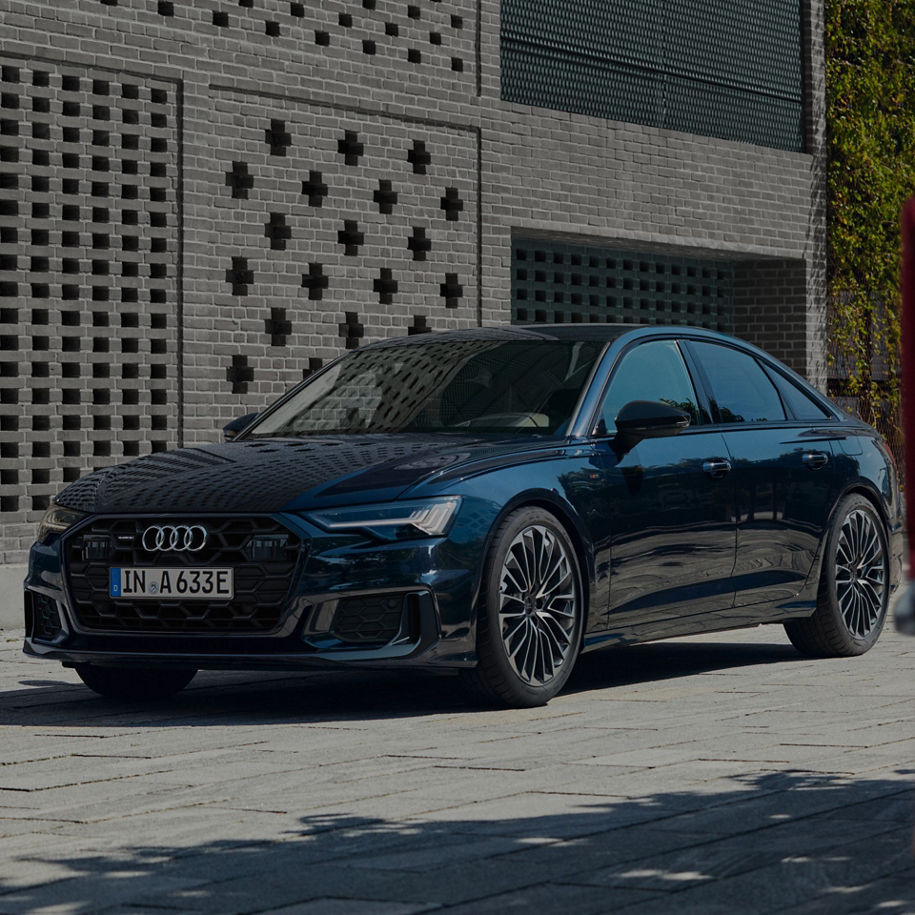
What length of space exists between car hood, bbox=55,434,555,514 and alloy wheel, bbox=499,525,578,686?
15.0 inches

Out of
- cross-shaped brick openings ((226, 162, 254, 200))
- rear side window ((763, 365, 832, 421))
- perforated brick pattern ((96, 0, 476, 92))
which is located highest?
perforated brick pattern ((96, 0, 476, 92))

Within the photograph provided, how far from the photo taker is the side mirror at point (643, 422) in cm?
846

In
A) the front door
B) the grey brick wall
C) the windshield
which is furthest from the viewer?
the grey brick wall

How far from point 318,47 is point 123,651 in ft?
27.3

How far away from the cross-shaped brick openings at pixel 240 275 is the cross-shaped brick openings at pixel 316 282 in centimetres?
67

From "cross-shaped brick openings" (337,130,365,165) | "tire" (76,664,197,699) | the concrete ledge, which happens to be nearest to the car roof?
"tire" (76,664,197,699)

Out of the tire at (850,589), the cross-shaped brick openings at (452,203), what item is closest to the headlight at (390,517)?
the tire at (850,589)

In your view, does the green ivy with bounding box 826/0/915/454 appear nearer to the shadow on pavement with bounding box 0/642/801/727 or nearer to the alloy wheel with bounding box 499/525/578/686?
the shadow on pavement with bounding box 0/642/801/727

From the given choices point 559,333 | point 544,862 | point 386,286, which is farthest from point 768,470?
point 386,286

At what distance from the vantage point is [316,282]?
603 inches

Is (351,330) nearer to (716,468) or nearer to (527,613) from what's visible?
(716,468)

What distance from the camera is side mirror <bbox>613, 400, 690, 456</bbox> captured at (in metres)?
8.46

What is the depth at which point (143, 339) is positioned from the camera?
13805mm

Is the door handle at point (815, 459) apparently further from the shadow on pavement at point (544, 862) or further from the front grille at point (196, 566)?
the shadow on pavement at point (544, 862)
